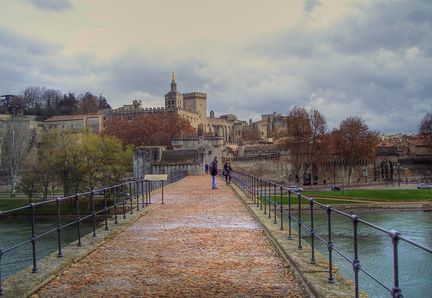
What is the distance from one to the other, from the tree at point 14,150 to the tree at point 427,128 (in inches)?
2490

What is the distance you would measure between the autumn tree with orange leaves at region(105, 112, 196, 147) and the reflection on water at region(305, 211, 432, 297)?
5188cm

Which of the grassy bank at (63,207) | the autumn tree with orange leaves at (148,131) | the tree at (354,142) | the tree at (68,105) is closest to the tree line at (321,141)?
the tree at (354,142)

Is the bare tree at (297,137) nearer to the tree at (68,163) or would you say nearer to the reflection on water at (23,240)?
the tree at (68,163)

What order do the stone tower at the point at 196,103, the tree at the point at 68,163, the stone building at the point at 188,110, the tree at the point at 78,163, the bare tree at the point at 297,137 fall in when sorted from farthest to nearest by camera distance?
1. the stone tower at the point at 196,103
2. the stone building at the point at 188,110
3. the bare tree at the point at 297,137
4. the tree at the point at 78,163
5. the tree at the point at 68,163

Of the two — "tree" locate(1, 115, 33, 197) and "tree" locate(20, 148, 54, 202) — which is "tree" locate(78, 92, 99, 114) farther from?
"tree" locate(20, 148, 54, 202)

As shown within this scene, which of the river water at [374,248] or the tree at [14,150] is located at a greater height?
the tree at [14,150]

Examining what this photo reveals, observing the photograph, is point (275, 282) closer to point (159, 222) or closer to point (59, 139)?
point (159, 222)

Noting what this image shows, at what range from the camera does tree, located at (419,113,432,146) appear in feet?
289

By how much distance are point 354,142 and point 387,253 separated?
5243 centimetres

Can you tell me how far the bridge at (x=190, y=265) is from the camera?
22.9ft

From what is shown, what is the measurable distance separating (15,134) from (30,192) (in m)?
20.3

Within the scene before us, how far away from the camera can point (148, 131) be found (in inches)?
3639

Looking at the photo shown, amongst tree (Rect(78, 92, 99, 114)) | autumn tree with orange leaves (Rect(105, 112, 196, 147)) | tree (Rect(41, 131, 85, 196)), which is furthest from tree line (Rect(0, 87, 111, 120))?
tree (Rect(41, 131, 85, 196))

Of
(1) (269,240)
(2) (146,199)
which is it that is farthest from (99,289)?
(2) (146,199)
